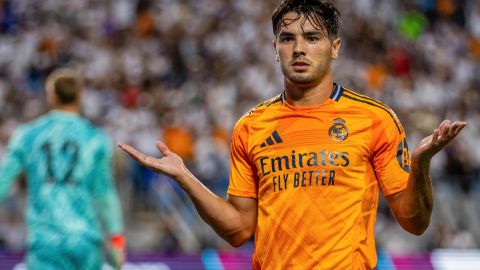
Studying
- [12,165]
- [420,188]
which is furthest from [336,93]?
[12,165]

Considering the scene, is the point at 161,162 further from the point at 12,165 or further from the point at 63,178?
the point at 12,165

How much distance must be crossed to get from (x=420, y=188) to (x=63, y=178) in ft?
10.2

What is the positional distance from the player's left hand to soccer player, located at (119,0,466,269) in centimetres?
6

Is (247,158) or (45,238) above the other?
(247,158)

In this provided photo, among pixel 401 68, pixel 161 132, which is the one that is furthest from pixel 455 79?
pixel 161 132

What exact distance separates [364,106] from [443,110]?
10.9m

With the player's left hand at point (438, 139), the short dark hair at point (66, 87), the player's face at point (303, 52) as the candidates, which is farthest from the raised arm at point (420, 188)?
the short dark hair at point (66, 87)

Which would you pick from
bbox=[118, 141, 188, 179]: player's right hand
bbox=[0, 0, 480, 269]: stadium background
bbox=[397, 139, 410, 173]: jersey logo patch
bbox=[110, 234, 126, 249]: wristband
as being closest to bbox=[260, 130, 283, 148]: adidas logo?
bbox=[118, 141, 188, 179]: player's right hand

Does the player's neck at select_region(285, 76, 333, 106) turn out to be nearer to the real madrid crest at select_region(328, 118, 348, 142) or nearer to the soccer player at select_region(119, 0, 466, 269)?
the soccer player at select_region(119, 0, 466, 269)

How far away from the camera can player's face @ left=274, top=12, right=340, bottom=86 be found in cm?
430

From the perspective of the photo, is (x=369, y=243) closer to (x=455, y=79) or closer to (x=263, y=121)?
(x=263, y=121)

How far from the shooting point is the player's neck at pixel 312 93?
443 centimetres

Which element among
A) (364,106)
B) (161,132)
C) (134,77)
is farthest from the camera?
(134,77)

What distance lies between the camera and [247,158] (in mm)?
4535
